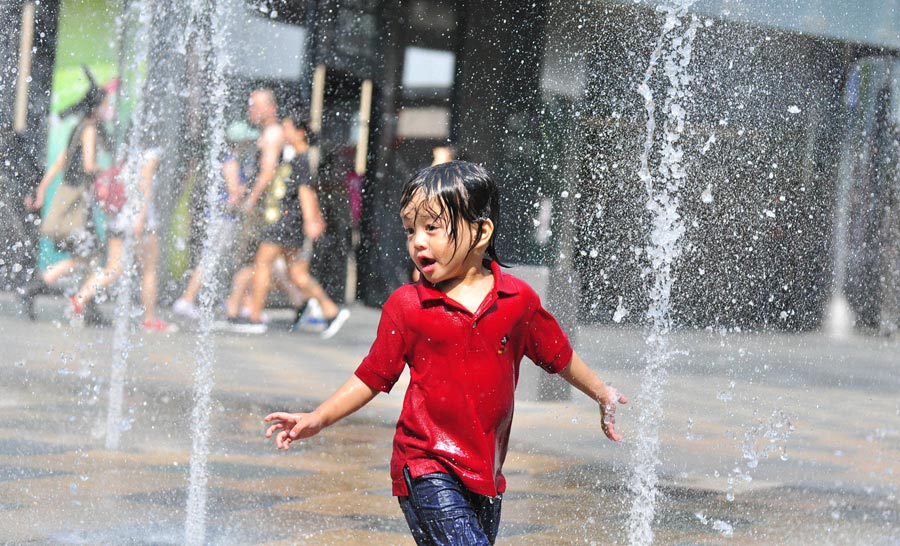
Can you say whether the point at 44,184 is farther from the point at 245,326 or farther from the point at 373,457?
the point at 373,457

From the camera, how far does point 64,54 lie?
40.4 feet

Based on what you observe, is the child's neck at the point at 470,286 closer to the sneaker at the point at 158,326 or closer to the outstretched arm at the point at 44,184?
the outstretched arm at the point at 44,184

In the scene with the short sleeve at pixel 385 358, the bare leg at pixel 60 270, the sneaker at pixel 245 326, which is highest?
the short sleeve at pixel 385 358

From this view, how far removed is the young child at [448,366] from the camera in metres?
2.27

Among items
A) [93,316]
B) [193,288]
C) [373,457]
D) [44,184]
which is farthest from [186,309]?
[373,457]

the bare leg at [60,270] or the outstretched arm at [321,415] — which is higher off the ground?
the outstretched arm at [321,415]

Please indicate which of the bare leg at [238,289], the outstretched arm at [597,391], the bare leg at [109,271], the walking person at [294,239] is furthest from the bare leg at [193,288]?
the outstretched arm at [597,391]

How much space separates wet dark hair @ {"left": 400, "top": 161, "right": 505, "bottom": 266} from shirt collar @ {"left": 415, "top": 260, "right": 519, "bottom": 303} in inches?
3.1

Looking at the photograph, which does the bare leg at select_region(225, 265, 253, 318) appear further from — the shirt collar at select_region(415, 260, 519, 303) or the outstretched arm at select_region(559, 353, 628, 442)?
the shirt collar at select_region(415, 260, 519, 303)

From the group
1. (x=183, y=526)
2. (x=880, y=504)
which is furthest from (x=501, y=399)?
(x=880, y=504)

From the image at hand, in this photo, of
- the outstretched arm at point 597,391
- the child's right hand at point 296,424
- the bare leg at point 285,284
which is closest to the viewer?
the child's right hand at point 296,424

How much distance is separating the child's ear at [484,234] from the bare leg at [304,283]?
317 inches

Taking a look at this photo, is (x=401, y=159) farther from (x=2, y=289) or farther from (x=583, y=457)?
(x=583, y=457)

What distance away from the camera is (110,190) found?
902 centimetres
